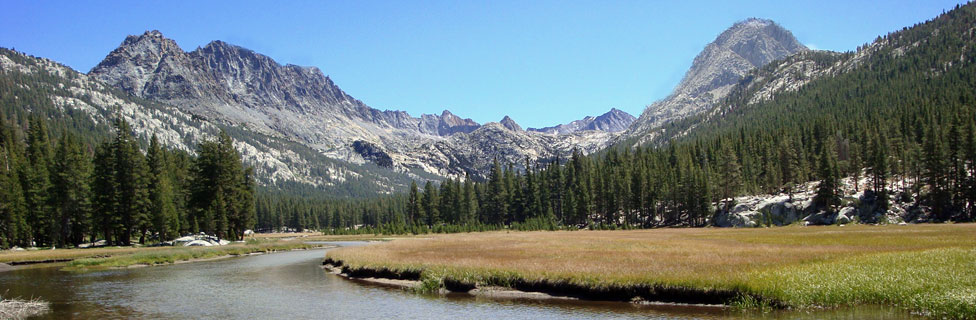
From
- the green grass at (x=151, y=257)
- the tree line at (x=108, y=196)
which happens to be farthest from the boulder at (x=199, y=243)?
the green grass at (x=151, y=257)

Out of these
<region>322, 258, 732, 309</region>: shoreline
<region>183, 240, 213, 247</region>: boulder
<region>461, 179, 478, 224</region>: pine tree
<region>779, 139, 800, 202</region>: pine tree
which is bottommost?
<region>322, 258, 732, 309</region>: shoreline

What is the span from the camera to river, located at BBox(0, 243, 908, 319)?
72.1 ft

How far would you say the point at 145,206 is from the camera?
2714 inches

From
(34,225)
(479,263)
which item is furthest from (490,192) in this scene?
(479,263)

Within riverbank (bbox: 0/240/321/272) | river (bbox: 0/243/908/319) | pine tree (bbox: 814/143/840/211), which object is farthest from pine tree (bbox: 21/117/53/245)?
pine tree (bbox: 814/143/840/211)

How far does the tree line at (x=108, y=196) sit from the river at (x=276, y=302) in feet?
101

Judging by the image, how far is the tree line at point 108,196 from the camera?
211 feet

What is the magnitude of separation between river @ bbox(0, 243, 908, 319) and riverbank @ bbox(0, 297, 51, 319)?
0.56 meters

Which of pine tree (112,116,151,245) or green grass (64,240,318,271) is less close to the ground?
pine tree (112,116,151,245)

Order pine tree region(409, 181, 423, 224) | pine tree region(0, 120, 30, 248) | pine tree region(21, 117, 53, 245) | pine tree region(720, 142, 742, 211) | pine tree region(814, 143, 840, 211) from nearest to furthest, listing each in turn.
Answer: pine tree region(0, 120, 30, 248), pine tree region(21, 117, 53, 245), pine tree region(814, 143, 840, 211), pine tree region(720, 142, 742, 211), pine tree region(409, 181, 423, 224)

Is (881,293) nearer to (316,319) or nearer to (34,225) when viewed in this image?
(316,319)

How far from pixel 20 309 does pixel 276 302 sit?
406 inches

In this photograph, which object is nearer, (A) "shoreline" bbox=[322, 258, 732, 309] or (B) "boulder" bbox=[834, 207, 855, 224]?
(A) "shoreline" bbox=[322, 258, 732, 309]

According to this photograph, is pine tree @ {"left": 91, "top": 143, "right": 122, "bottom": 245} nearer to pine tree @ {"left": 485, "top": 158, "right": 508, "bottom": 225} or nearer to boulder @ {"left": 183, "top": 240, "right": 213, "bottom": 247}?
boulder @ {"left": 183, "top": 240, "right": 213, "bottom": 247}
